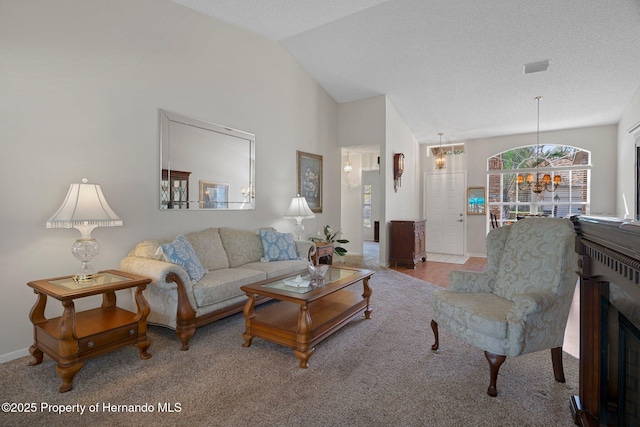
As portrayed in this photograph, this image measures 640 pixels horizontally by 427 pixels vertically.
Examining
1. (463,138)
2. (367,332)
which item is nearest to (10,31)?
(367,332)

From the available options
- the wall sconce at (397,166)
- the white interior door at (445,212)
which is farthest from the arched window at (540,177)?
the wall sconce at (397,166)

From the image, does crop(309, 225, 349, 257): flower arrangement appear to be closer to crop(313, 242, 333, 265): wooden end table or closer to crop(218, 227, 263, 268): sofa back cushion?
crop(313, 242, 333, 265): wooden end table

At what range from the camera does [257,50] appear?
4.46 metres

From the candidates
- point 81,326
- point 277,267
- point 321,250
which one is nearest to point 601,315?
point 277,267

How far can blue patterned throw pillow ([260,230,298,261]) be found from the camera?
13.1 feet

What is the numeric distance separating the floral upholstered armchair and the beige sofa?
6.04ft

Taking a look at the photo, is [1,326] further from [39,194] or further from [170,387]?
[170,387]

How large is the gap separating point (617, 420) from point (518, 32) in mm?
4077

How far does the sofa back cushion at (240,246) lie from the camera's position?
3.73 metres

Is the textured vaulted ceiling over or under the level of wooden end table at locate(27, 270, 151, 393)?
over

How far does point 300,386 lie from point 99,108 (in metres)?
2.93

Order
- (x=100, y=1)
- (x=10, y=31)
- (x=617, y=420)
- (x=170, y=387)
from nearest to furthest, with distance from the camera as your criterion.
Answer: (x=617, y=420), (x=170, y=387), (x=10, y=31), (x=100, y=1)

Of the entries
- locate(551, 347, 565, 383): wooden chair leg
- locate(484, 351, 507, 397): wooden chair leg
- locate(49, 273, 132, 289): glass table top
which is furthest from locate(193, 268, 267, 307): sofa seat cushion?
locate(551, 347, 565, 383): wooden chair leg

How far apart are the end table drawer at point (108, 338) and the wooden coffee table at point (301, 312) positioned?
0.82m
